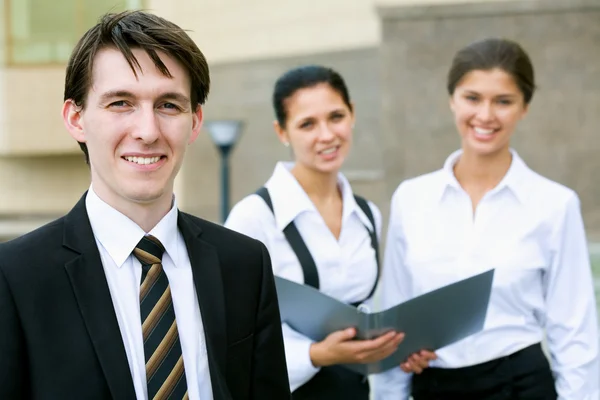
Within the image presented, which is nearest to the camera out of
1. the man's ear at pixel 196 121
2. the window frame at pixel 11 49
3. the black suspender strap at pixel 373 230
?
the man's ear at pixel 196 121

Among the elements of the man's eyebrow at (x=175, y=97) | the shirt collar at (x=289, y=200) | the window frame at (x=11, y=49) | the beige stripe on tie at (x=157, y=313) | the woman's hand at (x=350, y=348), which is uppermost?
the window frame at (x=11, y=49)

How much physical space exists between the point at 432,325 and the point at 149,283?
4.29 ft

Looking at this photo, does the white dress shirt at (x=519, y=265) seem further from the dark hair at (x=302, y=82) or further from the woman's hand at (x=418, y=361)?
the dark hair at (x=302, y=82)

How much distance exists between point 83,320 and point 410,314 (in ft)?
4.40

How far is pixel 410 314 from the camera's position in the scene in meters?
2.92

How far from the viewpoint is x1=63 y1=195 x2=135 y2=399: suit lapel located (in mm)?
1790

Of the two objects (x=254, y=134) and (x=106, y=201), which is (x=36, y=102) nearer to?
(x=254, y=134)

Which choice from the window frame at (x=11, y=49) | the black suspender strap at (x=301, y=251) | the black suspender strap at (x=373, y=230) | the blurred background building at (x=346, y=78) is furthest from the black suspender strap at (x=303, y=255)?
the window frame at (x=11, y=49)

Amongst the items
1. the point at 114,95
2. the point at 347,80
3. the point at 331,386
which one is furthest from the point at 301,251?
the point at 347,80

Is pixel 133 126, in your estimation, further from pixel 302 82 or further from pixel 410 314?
pixel 302 82

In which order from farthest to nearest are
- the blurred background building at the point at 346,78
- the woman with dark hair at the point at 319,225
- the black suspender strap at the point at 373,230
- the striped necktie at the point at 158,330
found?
the blurred background building at the point at 346,78, the black suspender strap at the point at 373,230, the woman with dark hair at the point at 319,225, the striped necktie at the point at 158,330

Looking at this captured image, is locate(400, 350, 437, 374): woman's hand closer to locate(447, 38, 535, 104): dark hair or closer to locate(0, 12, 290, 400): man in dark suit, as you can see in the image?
locate(447, 38, 535, 104): dark hair

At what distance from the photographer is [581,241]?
3125mm

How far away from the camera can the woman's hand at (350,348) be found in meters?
2.97
